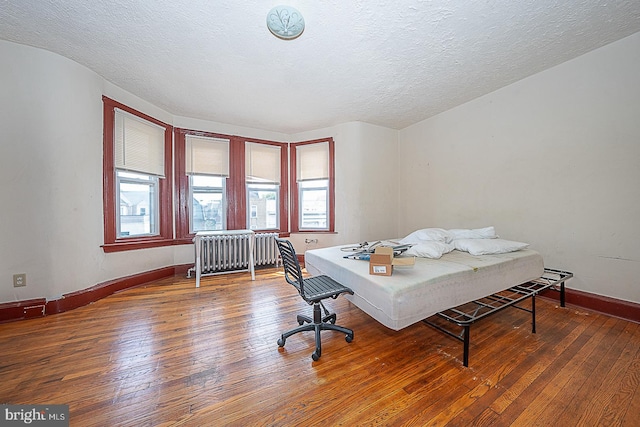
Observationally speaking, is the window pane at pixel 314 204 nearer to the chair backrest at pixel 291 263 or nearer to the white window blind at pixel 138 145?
the white window blind at pixel 138 145

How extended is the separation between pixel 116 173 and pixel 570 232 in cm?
571

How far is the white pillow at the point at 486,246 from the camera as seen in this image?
2234 millimetres

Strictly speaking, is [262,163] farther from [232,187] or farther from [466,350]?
[466,350]

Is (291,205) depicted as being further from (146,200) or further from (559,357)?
(559,357)

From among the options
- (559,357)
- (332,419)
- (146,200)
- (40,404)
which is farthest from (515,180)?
(146,200)

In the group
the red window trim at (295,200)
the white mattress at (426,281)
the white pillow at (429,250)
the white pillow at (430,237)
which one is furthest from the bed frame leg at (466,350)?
the red window trim at (295,200)

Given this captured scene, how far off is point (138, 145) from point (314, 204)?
3009mm

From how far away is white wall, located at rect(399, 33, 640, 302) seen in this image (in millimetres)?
2246

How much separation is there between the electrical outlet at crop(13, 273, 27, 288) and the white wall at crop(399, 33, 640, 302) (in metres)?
5.44

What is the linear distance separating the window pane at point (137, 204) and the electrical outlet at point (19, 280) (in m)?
0.95

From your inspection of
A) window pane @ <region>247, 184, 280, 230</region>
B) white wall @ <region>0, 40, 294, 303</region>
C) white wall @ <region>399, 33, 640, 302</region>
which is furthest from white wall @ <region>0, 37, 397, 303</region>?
white wall @ <region>399, 33, 640, 302</region>

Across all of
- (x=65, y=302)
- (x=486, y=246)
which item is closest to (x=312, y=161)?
(x=486, y=246)

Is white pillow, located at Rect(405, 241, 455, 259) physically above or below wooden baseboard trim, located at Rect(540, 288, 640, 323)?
above

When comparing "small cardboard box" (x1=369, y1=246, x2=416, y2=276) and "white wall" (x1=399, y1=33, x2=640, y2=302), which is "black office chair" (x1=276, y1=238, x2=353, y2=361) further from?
"white wall" (x1=399, y1=33, x2=640, y2=302)
